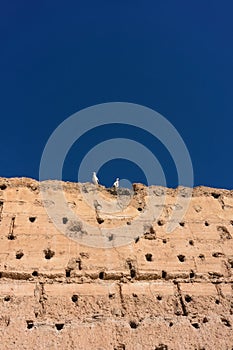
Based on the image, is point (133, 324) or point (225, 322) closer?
point (133, 324)

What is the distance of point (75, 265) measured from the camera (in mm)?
8219

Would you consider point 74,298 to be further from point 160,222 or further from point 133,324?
point 160,222

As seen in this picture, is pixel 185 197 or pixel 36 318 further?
pixel 185 197

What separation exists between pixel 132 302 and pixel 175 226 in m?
Answer: 1.87

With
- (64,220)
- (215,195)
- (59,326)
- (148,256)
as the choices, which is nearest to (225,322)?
(148,256)

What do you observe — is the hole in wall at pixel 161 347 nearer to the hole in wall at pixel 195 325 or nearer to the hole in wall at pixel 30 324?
the hole in wall at pixel 195 325

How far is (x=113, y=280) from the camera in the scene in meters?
8.17

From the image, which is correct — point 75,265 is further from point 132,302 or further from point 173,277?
point 173,277

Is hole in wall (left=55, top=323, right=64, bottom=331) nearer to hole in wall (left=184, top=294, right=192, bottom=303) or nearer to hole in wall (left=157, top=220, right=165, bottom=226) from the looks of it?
hole in wall (left=184, top=294, right=192, bottom=303)

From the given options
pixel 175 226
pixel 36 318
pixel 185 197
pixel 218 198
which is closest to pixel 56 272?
pixel 36 318

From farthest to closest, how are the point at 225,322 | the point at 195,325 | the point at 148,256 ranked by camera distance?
the point at 148,256 → the point at 225,322 → the point at 195,325

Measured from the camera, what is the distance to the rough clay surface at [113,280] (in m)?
7.43

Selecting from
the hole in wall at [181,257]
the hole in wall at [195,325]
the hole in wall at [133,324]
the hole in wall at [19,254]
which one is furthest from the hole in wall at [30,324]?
the hole in wall at [181,257]

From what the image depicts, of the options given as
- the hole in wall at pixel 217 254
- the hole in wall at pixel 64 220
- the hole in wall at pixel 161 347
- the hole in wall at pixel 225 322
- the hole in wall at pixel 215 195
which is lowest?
the hole in wall at pixel 161 347
